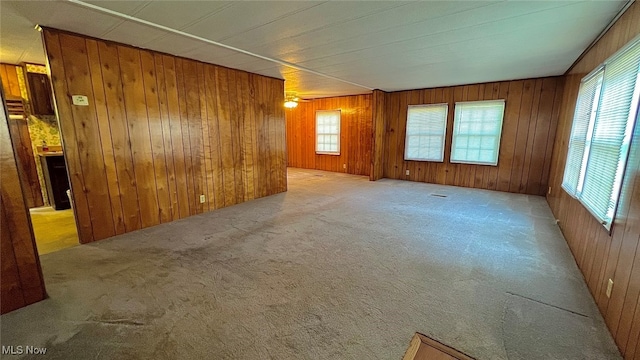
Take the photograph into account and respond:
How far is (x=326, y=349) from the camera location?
145cm

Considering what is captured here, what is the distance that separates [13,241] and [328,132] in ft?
22.4

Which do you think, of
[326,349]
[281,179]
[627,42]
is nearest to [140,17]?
[326,349]

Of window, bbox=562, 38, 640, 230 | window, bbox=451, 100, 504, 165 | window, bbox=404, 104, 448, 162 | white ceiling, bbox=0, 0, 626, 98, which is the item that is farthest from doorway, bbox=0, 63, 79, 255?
window, bbox=451, 100, 504, 165

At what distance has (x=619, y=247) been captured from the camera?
64.2 inches

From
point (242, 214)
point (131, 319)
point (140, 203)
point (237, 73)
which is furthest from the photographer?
point (237, 73)

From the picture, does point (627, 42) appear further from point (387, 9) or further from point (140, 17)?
point (140, 17)

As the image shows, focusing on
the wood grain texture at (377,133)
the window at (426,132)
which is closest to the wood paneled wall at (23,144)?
the wood grain texture at (377,133)

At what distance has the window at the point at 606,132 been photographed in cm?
176

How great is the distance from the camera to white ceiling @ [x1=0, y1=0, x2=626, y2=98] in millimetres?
2066

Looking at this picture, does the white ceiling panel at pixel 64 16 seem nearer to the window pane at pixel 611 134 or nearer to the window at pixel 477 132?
the window pane at pixel 611 134

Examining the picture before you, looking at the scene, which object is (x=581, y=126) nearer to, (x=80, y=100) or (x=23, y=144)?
(x=80, y=100)

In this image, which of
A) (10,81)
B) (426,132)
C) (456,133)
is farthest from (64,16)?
(456,133)

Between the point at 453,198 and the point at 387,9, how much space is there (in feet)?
12.4

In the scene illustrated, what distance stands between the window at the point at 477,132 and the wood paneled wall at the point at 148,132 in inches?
169
